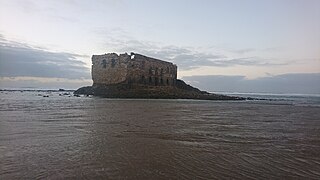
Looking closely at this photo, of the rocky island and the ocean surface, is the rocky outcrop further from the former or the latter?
the ocean surface

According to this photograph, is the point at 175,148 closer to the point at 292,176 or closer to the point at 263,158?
the point at 263,158

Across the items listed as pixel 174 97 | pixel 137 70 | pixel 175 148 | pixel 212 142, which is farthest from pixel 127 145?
pixel 137 70

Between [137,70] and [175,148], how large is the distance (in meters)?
57.7

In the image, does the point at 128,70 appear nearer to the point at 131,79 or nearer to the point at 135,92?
the point at 131,79

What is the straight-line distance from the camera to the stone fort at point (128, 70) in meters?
65.4

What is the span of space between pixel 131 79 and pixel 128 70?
2259 mm

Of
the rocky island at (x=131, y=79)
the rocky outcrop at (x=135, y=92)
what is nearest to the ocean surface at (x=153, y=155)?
the rocky outcrop at (x=135, y=92)

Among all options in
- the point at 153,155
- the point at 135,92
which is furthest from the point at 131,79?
the point at 153,155

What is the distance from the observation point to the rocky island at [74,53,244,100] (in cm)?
6072

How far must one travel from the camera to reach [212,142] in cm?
1058

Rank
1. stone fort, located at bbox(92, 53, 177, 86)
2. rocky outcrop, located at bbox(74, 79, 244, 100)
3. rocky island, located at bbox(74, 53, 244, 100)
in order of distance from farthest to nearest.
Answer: stone fort, located at bbox(92, 53, 177, 86) < rocky island, located at bbox(74, 53, 244, 100) < rocky outcrop, located at bbox(74, 79, 244, 100)

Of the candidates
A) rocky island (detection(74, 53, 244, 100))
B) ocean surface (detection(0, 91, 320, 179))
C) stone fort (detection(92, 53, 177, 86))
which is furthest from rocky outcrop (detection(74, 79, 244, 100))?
ocean surface (detection(0, 91, 320, 179))

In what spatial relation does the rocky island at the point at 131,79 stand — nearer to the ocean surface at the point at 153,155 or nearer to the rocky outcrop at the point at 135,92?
the rocky outcrop at the point at 135,92

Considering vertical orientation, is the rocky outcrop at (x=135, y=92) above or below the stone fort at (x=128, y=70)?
below
